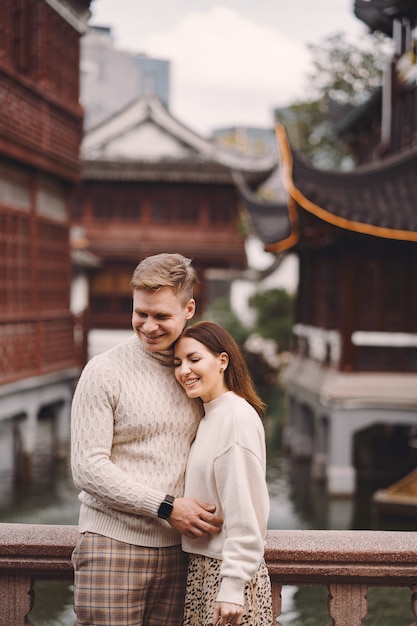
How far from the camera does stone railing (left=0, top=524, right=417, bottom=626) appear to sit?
11.1 feet

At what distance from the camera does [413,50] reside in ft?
49.7

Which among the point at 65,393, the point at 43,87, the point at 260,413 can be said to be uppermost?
the point at 43,87

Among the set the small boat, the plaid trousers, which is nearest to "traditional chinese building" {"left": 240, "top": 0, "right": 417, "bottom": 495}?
the small boat

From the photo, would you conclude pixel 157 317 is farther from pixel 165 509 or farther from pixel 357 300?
pixel 357 300

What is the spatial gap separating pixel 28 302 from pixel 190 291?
8.80m

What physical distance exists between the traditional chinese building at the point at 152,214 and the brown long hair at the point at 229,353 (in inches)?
1034

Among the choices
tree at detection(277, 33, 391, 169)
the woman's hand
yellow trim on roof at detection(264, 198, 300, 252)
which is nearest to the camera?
the woman's hand

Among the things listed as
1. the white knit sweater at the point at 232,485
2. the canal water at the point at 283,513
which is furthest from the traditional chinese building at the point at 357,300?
the white knit sweater at the point at 232,485

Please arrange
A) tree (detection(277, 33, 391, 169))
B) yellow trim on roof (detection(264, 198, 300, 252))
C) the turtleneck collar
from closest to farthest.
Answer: the turtleneck collar, yellow trim on roof (detection(264, 198, 300, 252)), tree (detection(277, 33, 391, 169))

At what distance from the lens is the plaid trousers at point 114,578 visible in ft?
9.19

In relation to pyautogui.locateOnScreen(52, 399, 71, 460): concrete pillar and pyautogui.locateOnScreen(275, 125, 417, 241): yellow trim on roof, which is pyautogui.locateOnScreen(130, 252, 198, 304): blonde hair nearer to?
pyautogui.locateOnScreen(275, 125, 417, 241): yellow trim on roof

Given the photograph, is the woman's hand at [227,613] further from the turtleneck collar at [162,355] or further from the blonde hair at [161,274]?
the blonde hair at [161,274]

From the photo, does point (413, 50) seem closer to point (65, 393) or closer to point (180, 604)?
point (65, 393)

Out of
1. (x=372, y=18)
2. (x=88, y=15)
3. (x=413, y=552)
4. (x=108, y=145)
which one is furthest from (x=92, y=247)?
(x=413, y=552)
